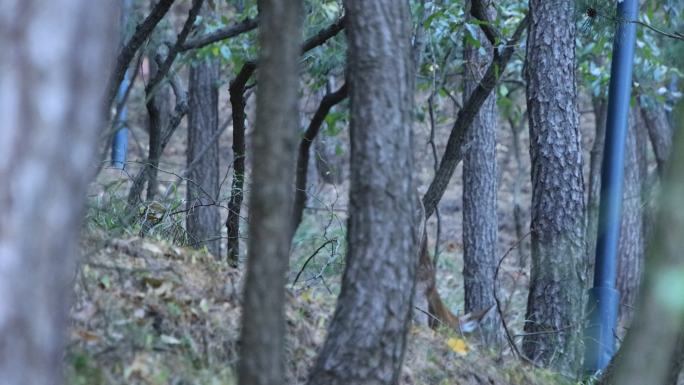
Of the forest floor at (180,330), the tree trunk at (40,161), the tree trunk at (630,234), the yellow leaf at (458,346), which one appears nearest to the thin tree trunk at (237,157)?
the forest floor at (180,330)

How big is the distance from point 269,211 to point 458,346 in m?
2.97

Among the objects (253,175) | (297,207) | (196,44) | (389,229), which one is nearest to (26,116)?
(253,175)

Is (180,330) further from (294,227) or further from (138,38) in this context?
(138,38)

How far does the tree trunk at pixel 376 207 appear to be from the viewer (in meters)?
3.78

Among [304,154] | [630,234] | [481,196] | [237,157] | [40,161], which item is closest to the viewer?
[40,161]

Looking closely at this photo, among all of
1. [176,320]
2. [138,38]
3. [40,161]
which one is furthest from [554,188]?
[40,161]

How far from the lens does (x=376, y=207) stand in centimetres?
377

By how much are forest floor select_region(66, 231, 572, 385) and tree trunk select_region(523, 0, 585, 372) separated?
1003 millimetres

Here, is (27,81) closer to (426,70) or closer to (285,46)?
(285,46)

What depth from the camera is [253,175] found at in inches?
124

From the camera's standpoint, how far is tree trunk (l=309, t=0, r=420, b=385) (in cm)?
378

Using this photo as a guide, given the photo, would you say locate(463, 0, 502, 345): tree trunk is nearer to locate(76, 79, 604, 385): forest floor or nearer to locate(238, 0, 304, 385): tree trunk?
locate(76, 79, 604, 385): forest floor

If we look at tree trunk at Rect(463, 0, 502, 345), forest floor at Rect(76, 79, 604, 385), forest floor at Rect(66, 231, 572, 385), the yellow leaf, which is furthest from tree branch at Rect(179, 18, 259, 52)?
tree trunk at Rect(463, 0, 502, 345)

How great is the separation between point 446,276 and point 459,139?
10627mm
